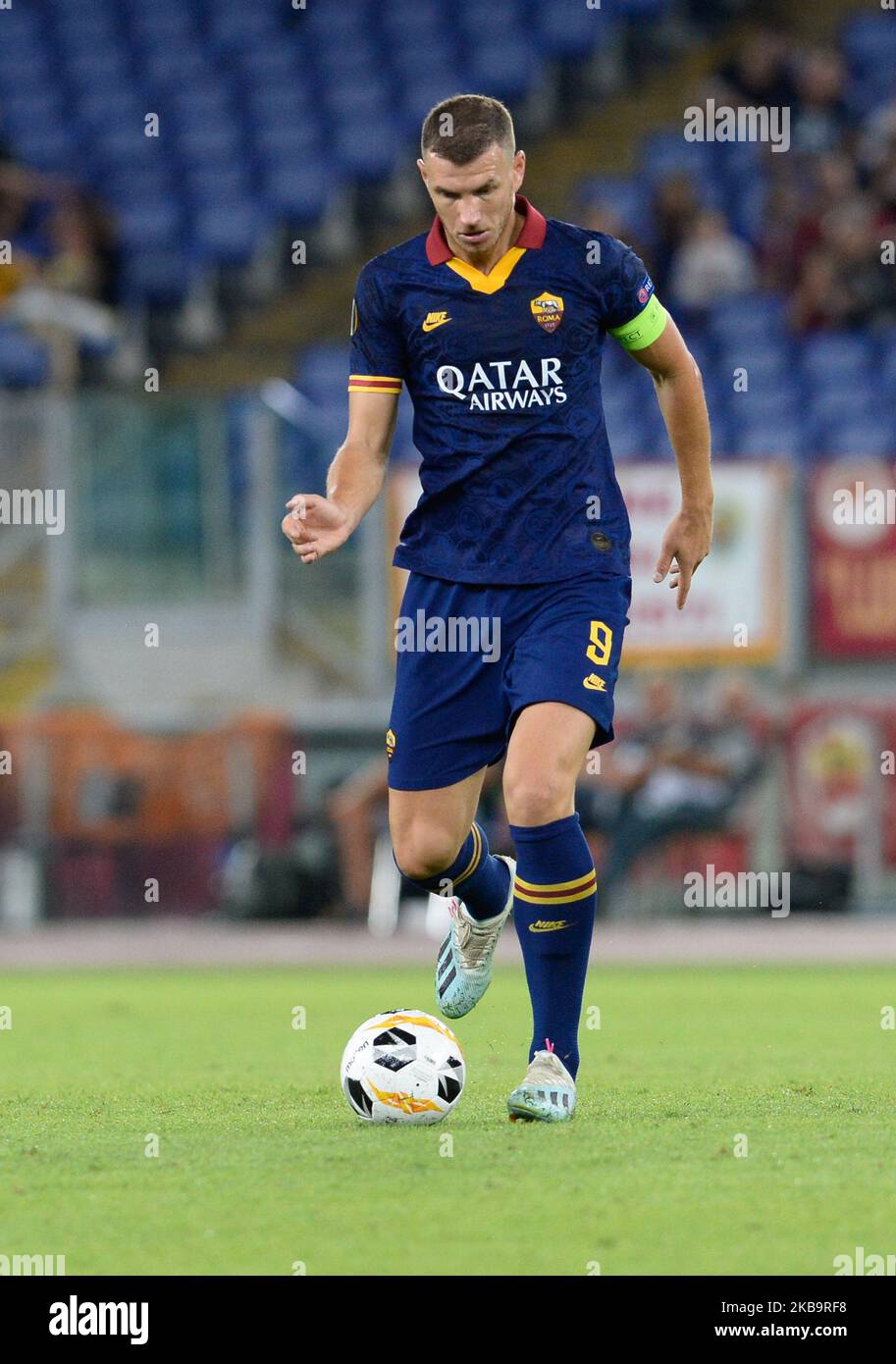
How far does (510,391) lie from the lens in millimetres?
5965

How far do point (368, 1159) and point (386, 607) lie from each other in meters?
10.6

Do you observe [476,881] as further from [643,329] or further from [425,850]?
[643,329]

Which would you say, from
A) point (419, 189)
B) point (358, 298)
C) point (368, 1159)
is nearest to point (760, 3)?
point (419, 189)

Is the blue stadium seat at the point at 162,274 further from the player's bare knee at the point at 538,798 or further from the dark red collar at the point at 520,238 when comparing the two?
the player's bare knee at the point at 538,798

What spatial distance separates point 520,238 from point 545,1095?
2307mm

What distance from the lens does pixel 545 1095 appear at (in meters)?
5.52

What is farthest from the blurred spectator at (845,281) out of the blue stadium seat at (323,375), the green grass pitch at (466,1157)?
the green grass pitch at (466,1157)

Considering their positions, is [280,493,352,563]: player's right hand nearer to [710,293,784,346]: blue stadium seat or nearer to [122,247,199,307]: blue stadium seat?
[710,293,784,346]: blue stadium seat

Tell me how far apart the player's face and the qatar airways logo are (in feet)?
1.09

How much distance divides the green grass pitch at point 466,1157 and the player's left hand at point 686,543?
4.78 ft

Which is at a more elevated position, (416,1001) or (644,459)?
(644,459)

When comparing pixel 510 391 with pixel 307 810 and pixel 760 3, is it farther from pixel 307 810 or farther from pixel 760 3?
pixel 760 3

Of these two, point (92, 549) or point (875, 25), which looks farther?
point (875, 25)

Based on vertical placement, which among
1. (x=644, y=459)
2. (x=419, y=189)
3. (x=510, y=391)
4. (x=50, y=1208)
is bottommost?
(x=50, y=1208)
